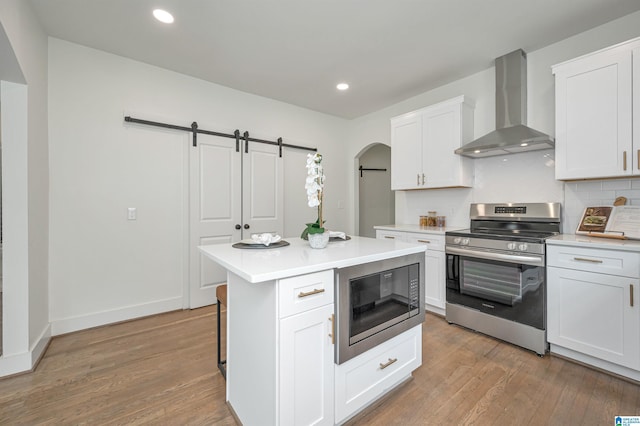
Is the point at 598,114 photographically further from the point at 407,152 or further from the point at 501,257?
the point at 407,152

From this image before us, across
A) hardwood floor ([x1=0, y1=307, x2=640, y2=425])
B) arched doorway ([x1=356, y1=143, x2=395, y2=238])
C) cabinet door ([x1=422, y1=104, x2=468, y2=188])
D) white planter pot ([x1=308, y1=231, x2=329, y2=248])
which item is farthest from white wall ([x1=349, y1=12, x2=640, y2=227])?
white planter pot ([x1=308, y1=231, x2=329, y2=248])

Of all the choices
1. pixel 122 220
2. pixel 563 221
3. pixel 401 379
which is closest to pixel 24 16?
pixel 122 220

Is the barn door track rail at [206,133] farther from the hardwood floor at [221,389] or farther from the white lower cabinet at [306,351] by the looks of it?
the white lower cabinet at [306,351]

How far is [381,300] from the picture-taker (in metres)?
1.68

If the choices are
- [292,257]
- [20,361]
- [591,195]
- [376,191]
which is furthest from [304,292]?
[376,191]

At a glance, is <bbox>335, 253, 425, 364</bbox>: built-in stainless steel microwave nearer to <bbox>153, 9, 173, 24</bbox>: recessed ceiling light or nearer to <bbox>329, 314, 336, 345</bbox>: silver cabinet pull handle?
<bbox>329, 314, 336, 345</bbox>: silver cabinet pull handle

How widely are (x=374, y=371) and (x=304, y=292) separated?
2.56 feet

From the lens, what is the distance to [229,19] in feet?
7.59

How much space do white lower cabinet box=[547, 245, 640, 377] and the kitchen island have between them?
4.78 feet

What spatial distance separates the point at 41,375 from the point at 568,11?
4.82 m

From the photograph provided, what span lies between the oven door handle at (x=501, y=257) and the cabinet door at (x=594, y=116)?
77 centimetres

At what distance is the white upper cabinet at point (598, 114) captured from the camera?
2.05 meters

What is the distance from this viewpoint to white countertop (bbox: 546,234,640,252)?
1.88 meters

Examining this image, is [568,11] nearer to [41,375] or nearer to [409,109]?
[409,109]
